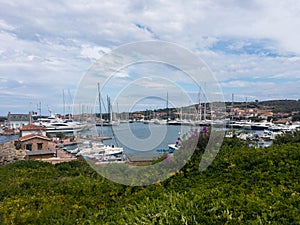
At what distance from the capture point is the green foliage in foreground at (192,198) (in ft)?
7.95

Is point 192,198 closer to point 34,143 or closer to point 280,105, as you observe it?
point 34,143

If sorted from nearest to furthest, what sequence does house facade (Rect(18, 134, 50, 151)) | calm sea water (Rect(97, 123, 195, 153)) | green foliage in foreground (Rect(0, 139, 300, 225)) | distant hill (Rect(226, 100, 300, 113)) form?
green foliage in foreground (Rect(0, 139, 300, 225)), calm sea water (Rect(97, 123, 195, 153)), house facade (Rect(18, 134, 50, 151)), distant hill (Rect(226, 100, 300, 113))

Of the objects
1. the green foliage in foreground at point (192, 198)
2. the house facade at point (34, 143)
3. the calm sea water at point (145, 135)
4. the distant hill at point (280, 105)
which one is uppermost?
the distant hill at point (280, 105)

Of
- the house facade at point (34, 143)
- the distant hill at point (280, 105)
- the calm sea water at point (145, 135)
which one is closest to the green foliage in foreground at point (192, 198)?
the calm sea water at point (145, 135)

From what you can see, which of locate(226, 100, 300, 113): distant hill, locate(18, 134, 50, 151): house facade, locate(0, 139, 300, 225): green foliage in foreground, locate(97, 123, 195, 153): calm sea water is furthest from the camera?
locate(226, 100, 300, 113): distant hill

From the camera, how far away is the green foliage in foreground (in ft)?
7.95

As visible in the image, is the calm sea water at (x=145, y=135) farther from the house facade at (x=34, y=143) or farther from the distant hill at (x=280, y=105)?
the distant hill at (x=280, y=105)

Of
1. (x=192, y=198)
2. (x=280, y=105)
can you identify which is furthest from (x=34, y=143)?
(x=280, y=105)

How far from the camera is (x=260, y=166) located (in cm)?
385

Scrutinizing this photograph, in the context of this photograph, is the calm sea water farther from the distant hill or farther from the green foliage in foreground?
the distant hill

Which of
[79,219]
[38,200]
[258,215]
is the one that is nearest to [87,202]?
[79,219]

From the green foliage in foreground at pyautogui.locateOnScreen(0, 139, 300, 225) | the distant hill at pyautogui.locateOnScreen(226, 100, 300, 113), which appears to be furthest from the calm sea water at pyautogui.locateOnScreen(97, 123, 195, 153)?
the distant hill at pyautogui.locateOnScreen(226, 100, 300, 113)

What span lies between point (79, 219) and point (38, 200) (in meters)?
1.37

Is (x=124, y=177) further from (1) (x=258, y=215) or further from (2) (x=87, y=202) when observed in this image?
(1) (x=258, y=215)
